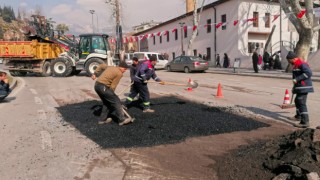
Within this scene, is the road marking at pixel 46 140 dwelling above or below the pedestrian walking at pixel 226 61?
below

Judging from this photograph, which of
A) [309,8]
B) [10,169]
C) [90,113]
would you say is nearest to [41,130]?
[90,113]

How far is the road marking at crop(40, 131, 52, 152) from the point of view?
5.53m

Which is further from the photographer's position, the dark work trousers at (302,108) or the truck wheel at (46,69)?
the truck wheel at (46,69)

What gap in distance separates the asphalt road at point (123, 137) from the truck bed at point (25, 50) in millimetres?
11472

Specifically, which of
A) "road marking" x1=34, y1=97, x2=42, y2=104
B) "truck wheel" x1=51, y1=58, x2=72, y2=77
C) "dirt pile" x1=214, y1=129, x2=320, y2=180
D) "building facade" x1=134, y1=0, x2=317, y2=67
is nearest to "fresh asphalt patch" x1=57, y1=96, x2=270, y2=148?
"dirt pile" x1=214, y1=129, x2=320, y2=180

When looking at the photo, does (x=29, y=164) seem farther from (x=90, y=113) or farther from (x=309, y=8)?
(x=309, y=8)

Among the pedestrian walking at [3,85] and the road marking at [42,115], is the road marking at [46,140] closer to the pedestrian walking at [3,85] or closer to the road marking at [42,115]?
the road marking at [42,115]

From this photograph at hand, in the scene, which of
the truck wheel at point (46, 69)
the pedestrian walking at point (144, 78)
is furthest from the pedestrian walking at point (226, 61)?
the pedestrian walking at point (144, 78)

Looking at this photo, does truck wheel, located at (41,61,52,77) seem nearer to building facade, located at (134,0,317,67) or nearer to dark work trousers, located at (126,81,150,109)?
dark work trousers, located at (126,81,150,109)

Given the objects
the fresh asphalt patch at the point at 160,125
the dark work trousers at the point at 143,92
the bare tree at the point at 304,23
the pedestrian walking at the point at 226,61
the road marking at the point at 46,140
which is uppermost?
the bare tree at the point at 304,23

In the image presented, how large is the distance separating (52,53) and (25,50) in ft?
5.78

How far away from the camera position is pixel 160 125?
6.73 m

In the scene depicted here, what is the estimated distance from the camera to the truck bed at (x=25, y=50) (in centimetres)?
2064

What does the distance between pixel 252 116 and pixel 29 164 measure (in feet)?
17.9
